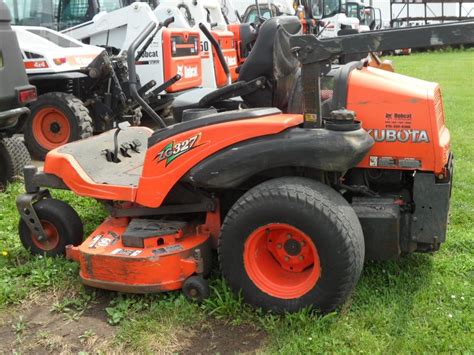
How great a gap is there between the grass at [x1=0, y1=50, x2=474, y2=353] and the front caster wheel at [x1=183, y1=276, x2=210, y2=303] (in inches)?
1.5

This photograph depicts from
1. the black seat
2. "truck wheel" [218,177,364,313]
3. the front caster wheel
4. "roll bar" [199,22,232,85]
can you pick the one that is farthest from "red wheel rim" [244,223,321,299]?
"roll bar" [199,22,232,85]

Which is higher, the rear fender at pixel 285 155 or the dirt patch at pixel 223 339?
the rear fender at pixel 285 155

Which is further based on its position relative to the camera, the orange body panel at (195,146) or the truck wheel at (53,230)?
the truck wheel at (53,230)

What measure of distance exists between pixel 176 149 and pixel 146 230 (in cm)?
55

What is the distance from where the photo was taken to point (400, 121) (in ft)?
9.87

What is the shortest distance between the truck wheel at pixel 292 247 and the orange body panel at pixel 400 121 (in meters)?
0.37

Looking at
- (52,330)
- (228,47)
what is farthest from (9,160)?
(228,47)

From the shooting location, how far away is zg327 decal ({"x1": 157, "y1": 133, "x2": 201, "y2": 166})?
3150mm

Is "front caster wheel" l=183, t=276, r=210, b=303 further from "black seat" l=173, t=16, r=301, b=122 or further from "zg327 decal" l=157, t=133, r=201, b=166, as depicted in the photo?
"black seat" l=173, t=16, r=301, b=122

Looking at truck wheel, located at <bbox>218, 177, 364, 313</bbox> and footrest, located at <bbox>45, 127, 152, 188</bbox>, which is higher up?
footrest, located at <bbox>45, 127, 152, 188</bbox>

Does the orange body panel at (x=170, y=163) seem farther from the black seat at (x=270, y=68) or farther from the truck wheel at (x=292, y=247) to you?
the black seat at (x=270, y=68)

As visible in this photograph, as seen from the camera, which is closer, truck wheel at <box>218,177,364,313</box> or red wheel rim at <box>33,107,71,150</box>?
truck wheel at <box>218,177,364,313</box>

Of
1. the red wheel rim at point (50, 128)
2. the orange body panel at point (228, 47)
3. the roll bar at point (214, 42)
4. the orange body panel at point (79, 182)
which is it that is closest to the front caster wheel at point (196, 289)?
the orange body panel at point (79, 182)

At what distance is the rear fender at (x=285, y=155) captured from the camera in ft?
9.39
